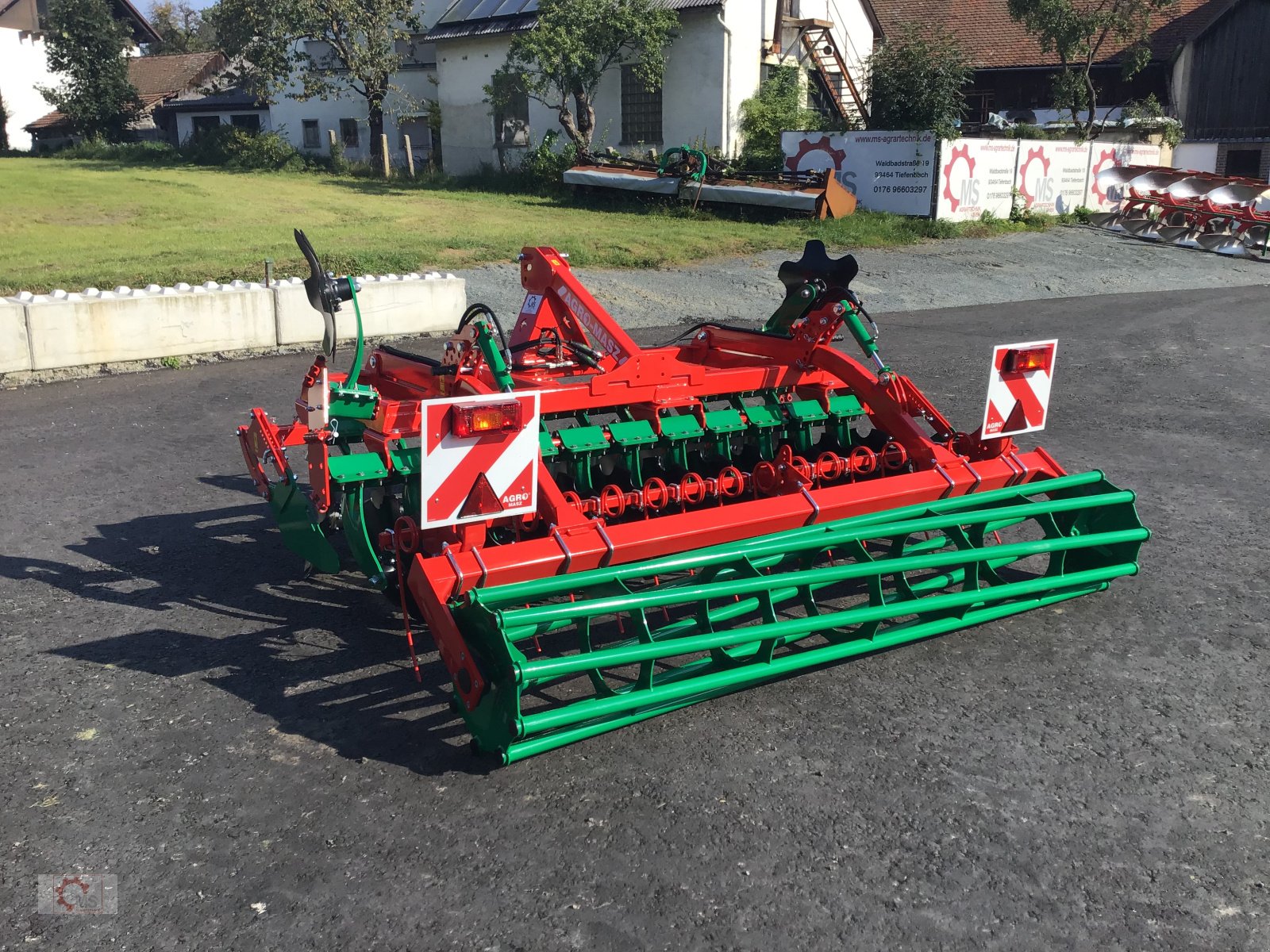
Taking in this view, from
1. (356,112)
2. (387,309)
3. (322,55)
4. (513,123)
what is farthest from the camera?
(356,112)

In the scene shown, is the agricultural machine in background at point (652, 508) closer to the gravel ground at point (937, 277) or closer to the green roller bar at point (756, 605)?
the green roller bar at point (756, 605)

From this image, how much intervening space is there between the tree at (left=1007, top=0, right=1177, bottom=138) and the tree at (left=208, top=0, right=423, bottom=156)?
53.5 ft

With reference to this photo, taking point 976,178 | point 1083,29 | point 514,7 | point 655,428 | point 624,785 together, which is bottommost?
point 624,785

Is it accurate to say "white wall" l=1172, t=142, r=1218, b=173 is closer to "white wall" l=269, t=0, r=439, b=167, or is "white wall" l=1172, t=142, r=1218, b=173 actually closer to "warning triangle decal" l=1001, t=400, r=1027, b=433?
"white wall" l=269, t=0, r=439, b=167

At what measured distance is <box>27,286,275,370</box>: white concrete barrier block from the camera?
9773 millimetres

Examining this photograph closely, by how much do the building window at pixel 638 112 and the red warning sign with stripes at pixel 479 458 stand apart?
22672 millimetres

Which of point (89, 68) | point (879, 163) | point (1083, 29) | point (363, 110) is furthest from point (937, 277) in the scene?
point (89, 68)

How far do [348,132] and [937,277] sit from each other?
2411cm

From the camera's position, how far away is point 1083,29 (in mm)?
23156

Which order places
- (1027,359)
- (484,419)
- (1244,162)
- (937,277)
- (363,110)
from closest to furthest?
1. (484,419)
2. (1027,359)
3. (937,277)
4. (1244,162)
5. (363,110)

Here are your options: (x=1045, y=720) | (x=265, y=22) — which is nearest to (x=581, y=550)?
(x=1045, y=720)

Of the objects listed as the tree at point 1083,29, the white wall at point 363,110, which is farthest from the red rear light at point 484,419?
the white wall at point 363,110

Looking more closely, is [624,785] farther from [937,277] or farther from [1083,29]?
[1083,29]

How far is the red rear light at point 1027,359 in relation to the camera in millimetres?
Answer: 5359
